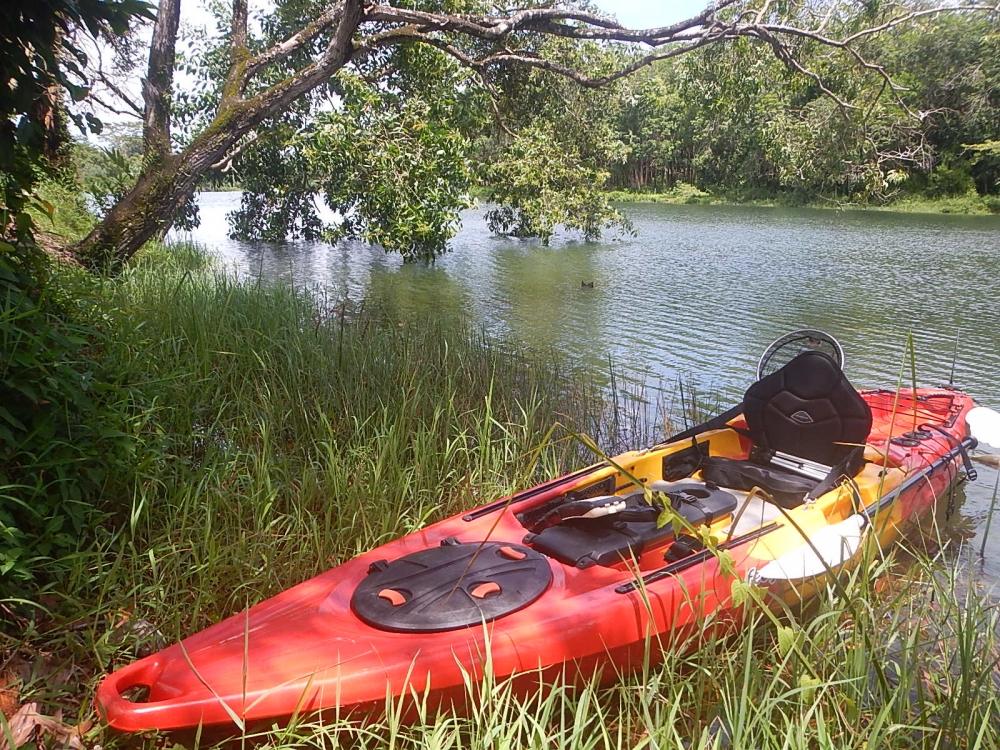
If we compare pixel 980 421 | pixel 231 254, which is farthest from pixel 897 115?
pixel 231 254

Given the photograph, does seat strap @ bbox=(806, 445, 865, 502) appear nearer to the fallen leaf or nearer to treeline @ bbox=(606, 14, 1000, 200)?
the fallen leaf

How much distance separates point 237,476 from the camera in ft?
9.77

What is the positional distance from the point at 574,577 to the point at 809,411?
1.51m

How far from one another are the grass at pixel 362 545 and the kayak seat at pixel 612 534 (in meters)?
0.34

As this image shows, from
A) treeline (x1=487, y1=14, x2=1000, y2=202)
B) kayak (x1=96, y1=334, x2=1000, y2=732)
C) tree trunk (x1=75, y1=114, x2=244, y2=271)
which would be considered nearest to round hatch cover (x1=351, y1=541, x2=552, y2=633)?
kayak (x1=96, y1=334, x2=1000, y2=732)

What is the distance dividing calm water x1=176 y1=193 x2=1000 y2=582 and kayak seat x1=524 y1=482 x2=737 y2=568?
1804 millimetres

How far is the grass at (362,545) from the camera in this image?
1680mm

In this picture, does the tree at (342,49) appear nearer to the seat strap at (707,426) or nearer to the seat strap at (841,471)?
the seat strap at (707,426)

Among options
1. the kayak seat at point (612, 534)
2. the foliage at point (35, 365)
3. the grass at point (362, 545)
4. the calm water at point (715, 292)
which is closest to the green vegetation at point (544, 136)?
the calm water at point (715, 292)

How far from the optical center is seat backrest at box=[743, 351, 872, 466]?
3156 millimetres

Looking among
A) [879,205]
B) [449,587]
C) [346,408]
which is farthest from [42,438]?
[879,205]

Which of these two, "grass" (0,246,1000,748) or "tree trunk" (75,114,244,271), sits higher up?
"tree trunk" (75,114,244,271)

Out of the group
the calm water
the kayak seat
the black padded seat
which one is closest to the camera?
the kayak seat

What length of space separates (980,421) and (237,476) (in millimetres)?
3660
